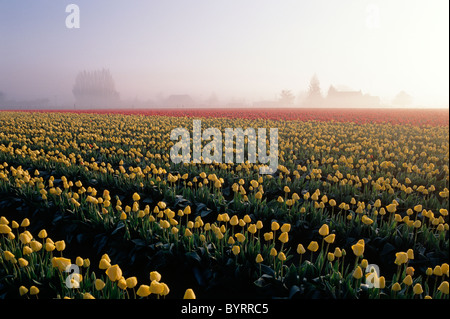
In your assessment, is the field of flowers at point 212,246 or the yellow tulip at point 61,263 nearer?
the yellow tulip at point 61,263

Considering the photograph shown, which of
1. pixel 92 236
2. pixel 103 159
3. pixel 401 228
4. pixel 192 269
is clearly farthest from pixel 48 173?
pixel 401 228

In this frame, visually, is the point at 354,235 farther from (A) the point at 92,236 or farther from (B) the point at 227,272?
(A) the point at 92,236

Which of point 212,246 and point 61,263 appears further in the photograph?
point 212,246

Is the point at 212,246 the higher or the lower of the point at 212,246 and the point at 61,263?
the lower

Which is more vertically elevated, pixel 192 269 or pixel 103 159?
pixel 103 159

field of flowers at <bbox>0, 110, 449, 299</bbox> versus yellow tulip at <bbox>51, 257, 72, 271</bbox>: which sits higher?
yellow tulip at <bbox>51, 257, 72, 271</bbox>

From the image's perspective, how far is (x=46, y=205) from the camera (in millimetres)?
5164

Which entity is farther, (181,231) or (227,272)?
(181,231)

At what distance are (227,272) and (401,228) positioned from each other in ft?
→ 9.37

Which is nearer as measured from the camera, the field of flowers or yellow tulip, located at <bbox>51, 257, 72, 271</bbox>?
yellow tulip, located at <bbox>51, 257, 72, 271</bbox>

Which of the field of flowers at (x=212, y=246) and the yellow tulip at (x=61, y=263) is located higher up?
the yellow tulip at (x=61, y=263)
